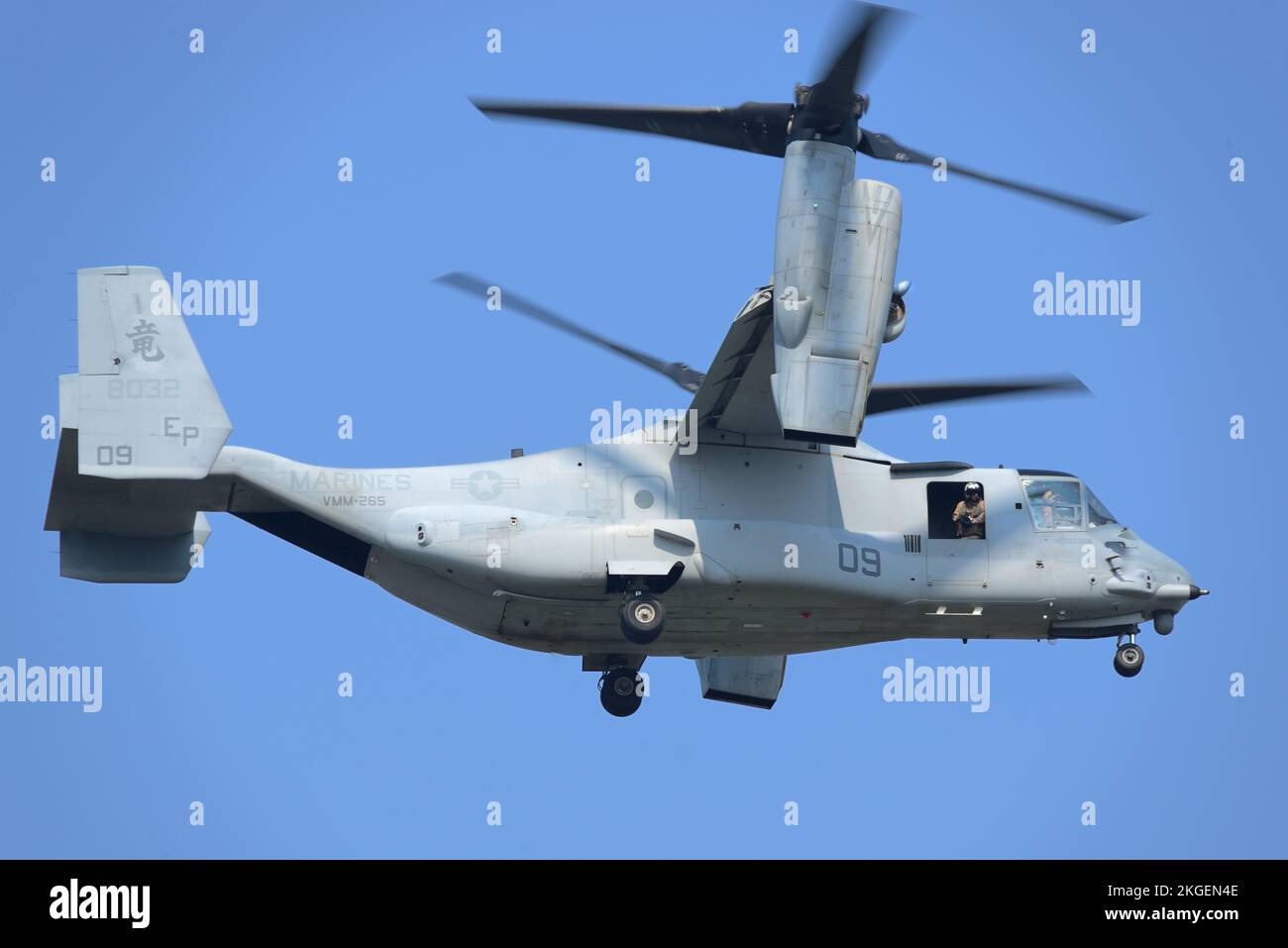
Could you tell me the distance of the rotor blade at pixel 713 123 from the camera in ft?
89.4

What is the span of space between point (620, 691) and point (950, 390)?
225 inches

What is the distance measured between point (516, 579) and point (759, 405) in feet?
11.9

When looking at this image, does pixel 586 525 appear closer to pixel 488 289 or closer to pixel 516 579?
pixel 516 579

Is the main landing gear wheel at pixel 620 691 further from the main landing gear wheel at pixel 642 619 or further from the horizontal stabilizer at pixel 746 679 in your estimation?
the main landing gear wheel at pixel 642 619

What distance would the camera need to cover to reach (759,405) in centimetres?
2833

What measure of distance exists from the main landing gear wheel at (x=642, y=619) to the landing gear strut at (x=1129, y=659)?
6.07 m

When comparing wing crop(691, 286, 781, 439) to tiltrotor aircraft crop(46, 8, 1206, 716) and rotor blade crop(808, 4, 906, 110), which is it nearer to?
tiltrotor aircraft crop(46, 8, 1206, 716)

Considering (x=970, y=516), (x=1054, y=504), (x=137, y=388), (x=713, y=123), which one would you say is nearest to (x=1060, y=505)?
(x=1054, y=504)

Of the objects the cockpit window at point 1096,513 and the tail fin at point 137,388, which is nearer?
the tail fin at point 137,388

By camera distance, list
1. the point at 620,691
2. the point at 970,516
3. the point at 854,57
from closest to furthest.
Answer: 1. the point at 854,57
2. the point at 970,516
3. the point at 620,691

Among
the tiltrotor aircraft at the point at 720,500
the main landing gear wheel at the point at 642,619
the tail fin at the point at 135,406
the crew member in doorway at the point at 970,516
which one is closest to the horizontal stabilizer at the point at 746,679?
the tiltrotor aircraft at the point at 720,500

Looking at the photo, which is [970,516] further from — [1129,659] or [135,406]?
[135,406]

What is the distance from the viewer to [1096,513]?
29.9 metres

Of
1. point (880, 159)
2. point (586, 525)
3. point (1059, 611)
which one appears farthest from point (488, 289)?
point (1059, 611)
